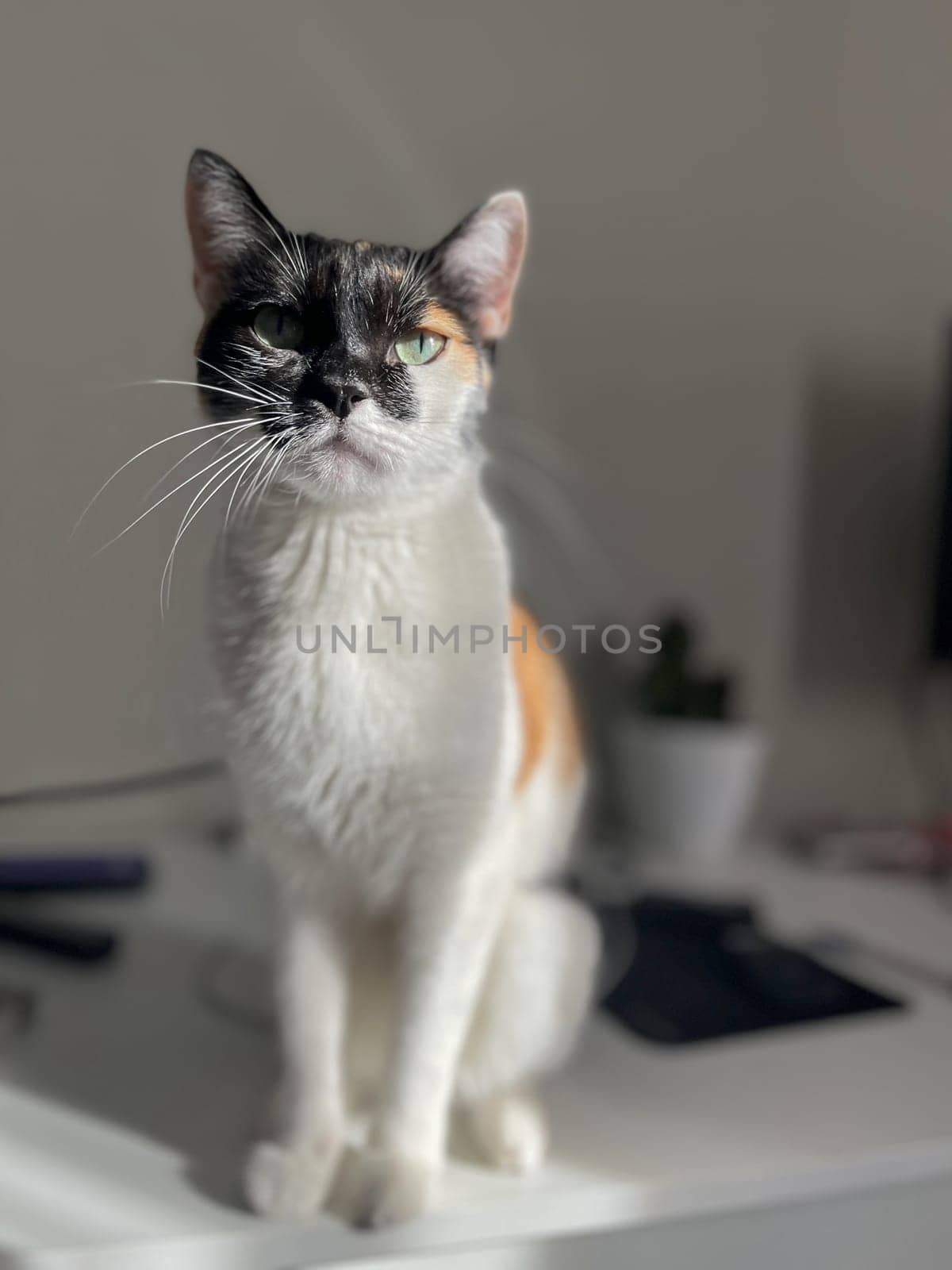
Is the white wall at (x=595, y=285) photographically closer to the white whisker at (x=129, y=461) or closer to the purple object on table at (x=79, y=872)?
the white whisker at (x=129, y=461)

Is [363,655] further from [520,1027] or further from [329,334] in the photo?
[520,1027]

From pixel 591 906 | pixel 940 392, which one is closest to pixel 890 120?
pixel 940 392

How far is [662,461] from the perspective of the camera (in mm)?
967

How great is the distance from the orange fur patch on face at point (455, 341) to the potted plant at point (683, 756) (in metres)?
0.48

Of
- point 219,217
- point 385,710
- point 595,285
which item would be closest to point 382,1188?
point 385,710

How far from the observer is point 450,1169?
471mm

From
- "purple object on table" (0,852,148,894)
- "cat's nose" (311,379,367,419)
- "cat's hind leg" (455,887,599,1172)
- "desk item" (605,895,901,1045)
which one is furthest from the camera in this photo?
"purple object on table" (0,852,148,894)

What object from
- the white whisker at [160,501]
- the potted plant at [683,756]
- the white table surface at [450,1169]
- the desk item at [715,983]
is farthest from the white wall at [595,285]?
the desk item at [715,983]

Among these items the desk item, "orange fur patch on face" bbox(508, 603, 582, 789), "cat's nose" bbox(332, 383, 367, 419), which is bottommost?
the desk item

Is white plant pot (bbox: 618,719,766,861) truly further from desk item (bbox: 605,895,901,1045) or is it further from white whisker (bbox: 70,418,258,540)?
white whisker (bbox: 70,418,258,540)

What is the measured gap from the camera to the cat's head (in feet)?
1.15

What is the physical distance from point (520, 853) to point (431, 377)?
0.86ft

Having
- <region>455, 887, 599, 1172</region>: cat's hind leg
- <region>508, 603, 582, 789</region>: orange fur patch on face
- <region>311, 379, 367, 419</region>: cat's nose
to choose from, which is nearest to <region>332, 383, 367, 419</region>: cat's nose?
<region>311, 379, 367, 419</region>: cat's nose

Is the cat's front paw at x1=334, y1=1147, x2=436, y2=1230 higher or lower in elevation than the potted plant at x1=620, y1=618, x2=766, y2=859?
lower
